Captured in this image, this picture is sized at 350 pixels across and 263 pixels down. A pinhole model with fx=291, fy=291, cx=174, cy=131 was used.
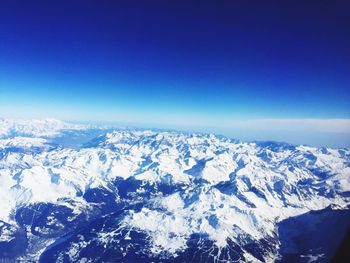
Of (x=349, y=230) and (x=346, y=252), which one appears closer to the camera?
(x=346, y=252)
